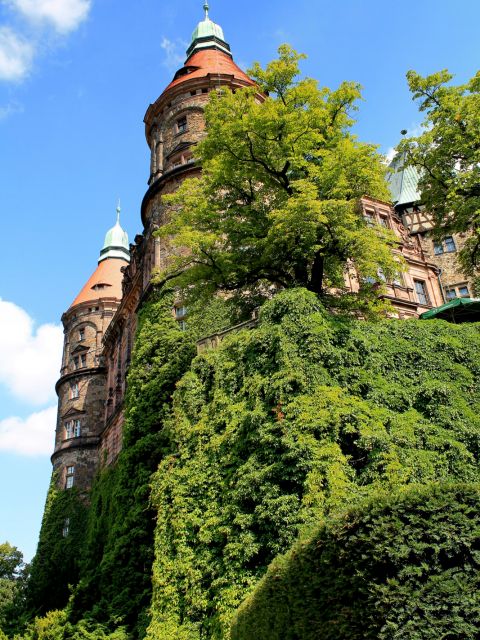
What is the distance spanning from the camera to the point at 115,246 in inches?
2176

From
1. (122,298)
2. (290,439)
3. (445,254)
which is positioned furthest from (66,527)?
(445,254)

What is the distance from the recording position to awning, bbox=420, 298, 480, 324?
24.5 metres

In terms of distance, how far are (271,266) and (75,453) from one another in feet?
81.1

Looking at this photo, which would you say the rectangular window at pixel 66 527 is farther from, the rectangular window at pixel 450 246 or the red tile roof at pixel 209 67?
the rectangular window at pixel 450 246

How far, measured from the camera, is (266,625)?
9.71 metres

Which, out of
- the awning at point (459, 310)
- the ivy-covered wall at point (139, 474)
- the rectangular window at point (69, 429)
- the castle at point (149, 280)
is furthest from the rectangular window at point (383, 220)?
the rectangular window at point (69, 429)

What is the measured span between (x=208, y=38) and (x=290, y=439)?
3511 centimetres

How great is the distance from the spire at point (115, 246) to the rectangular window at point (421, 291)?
2936cm

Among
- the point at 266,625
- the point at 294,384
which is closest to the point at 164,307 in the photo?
the point at 294,384

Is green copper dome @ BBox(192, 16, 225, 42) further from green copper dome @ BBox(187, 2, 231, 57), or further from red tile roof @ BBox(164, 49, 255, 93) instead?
red tile roof @ BBox(164, 49, 255, 93)

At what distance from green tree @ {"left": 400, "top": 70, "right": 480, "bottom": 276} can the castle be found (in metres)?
3.62

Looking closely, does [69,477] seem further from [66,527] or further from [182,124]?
[182,124]

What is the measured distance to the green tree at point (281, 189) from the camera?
55.9 feet

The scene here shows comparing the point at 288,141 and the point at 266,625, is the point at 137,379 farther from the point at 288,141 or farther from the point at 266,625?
the point at 266,625
